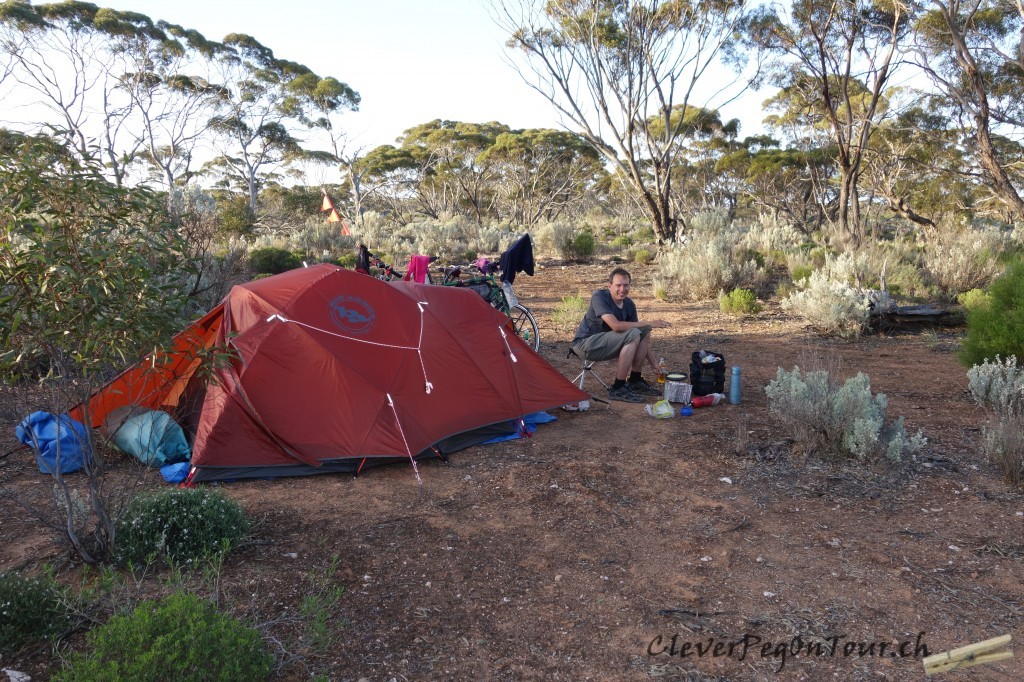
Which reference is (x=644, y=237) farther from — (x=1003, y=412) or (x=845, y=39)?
(x=1003, y=412)

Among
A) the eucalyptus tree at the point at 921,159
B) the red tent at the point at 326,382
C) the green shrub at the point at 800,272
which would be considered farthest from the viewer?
the eucalyptus tree at the point at 921,159

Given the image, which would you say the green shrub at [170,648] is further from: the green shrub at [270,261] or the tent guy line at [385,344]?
the green shrub at [270,261]

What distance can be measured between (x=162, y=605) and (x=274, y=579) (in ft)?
2.65

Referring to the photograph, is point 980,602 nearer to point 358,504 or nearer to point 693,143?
point 358,504

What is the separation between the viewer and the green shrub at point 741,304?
34.8 feet

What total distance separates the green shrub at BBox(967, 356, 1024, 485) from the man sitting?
2590 millimetres

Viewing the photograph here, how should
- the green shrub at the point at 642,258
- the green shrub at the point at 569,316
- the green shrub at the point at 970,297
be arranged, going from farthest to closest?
the green shrub at the point at 642,258 → the green shrub at the point at 569,316 → the green shrub at the point at 970,297

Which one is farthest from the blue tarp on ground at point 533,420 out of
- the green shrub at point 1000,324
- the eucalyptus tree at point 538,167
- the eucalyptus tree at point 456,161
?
the eucalyptus tree at point 456,161

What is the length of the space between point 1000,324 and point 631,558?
15.7ft

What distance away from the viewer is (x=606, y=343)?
6.59 metres

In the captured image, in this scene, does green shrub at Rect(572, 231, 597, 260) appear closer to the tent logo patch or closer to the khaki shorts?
the khaki shorts

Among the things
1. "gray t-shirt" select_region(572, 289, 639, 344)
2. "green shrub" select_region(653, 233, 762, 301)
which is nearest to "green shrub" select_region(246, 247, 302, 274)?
"green shrub" select_region(653, 233, 762, 301)

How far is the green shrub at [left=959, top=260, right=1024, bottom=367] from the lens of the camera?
6.09m

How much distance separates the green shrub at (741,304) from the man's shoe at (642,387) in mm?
4338
